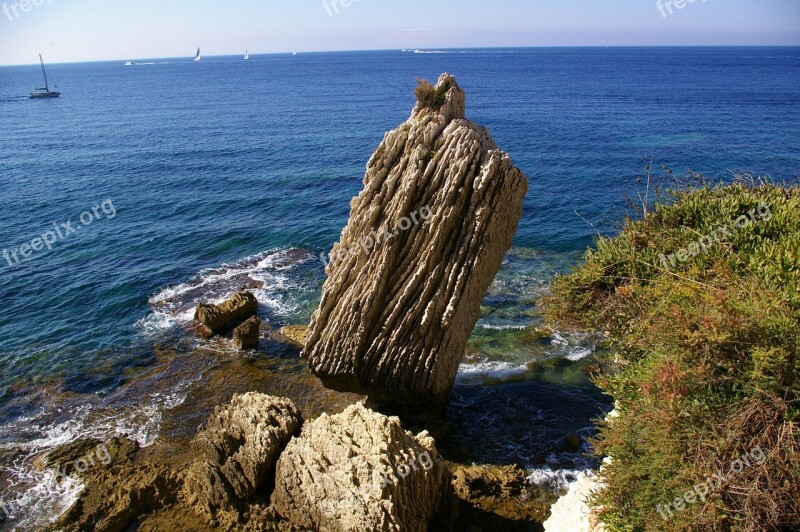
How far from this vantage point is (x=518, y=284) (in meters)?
35.6

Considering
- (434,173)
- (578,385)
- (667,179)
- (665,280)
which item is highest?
(434,173)

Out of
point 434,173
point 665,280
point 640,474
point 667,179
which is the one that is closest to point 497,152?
point 434,173

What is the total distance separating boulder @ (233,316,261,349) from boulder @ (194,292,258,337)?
6.42 feet

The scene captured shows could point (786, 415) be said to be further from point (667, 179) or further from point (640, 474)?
point (667, 179)

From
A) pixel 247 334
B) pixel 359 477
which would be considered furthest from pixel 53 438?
pixel 359 477

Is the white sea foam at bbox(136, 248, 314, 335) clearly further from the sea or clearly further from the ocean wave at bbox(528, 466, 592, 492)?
the ocean wave at bbox(528, 466, 592, 492)

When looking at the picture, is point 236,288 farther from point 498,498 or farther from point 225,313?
point 498,498

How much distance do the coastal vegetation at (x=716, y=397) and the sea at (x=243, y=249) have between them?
5.84 meters

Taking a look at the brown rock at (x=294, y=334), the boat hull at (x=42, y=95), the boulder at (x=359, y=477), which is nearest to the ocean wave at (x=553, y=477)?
the boulder at (x=359, y=477)

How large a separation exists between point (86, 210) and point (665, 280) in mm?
50085

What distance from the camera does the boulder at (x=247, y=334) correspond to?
2836cm

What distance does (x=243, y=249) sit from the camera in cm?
4212

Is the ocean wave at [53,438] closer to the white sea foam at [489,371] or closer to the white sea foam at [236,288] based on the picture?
the white sea foam at [236,288]

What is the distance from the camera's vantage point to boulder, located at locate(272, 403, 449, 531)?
15031 mm
